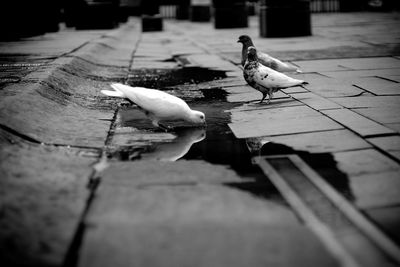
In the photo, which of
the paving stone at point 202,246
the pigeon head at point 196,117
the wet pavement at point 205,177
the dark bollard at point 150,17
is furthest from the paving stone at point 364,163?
the dark bollard at point 150,17

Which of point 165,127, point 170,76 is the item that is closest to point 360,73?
point 170,76

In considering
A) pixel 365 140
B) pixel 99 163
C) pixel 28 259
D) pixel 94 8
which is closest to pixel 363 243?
pixel 28 259

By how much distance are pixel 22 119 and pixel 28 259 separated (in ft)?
7.07

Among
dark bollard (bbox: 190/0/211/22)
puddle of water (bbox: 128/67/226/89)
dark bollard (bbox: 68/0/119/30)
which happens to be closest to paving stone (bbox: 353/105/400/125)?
puddle of water (bbox: 128/67/226/89)

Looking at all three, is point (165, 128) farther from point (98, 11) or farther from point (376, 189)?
point (98, 11)

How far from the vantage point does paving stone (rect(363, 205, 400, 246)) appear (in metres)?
2.21

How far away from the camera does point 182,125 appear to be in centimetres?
453

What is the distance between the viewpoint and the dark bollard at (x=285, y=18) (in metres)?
12.6

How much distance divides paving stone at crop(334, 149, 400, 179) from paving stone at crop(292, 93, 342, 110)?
4.61 feet

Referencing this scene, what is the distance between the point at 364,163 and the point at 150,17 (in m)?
17.2

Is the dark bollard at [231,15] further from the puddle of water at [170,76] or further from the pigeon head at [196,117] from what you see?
the pigeon head at [196,117]

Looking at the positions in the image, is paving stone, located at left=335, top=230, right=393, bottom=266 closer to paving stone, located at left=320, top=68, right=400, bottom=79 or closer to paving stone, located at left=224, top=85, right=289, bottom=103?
paving stone, located at left=224, top=85, right=289, bottom=103

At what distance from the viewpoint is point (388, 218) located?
7.76 ft

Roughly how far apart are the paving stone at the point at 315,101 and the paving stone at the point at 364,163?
4.61ft
